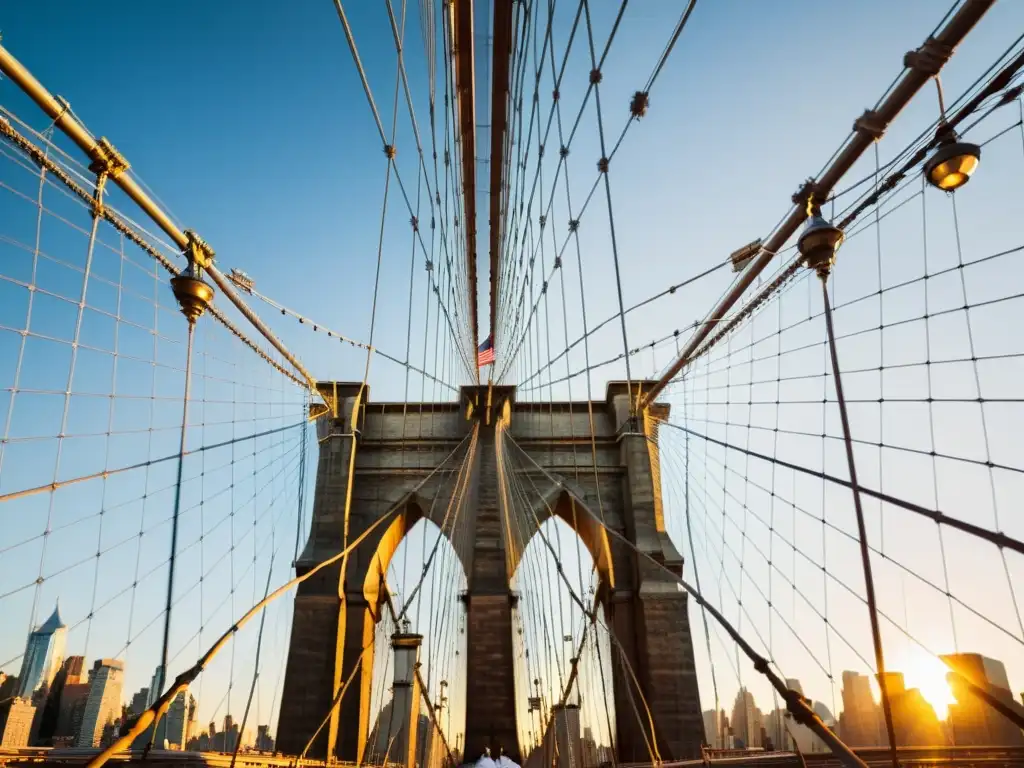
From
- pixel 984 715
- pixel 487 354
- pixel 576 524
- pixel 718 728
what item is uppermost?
pixel 487 354

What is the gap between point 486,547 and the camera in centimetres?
1137

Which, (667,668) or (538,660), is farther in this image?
(538,660)

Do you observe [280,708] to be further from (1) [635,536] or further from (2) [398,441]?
(1) [635,536]

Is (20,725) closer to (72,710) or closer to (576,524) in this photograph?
(72,710)

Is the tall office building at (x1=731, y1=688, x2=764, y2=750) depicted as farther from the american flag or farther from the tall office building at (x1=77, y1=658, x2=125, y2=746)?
the tall office building at (x1=77, y1=658, x2=125, y2=746)

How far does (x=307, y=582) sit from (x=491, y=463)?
3.96m

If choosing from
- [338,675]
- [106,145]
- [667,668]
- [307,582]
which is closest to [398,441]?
[307,582]

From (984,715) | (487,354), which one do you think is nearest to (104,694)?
(487,354)

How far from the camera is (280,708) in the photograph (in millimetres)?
10375

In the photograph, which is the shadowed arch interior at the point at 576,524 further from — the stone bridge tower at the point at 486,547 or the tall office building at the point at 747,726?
the tall office building at the point at 747,726

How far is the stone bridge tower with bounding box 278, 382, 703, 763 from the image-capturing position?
33.5 feet

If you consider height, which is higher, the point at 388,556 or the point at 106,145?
the point at 106,145

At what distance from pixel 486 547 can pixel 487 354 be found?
15.6ft

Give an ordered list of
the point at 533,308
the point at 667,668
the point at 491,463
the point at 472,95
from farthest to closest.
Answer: the point at 533,308, the point at 491,463, the point at 667,668, the point at 472,95
